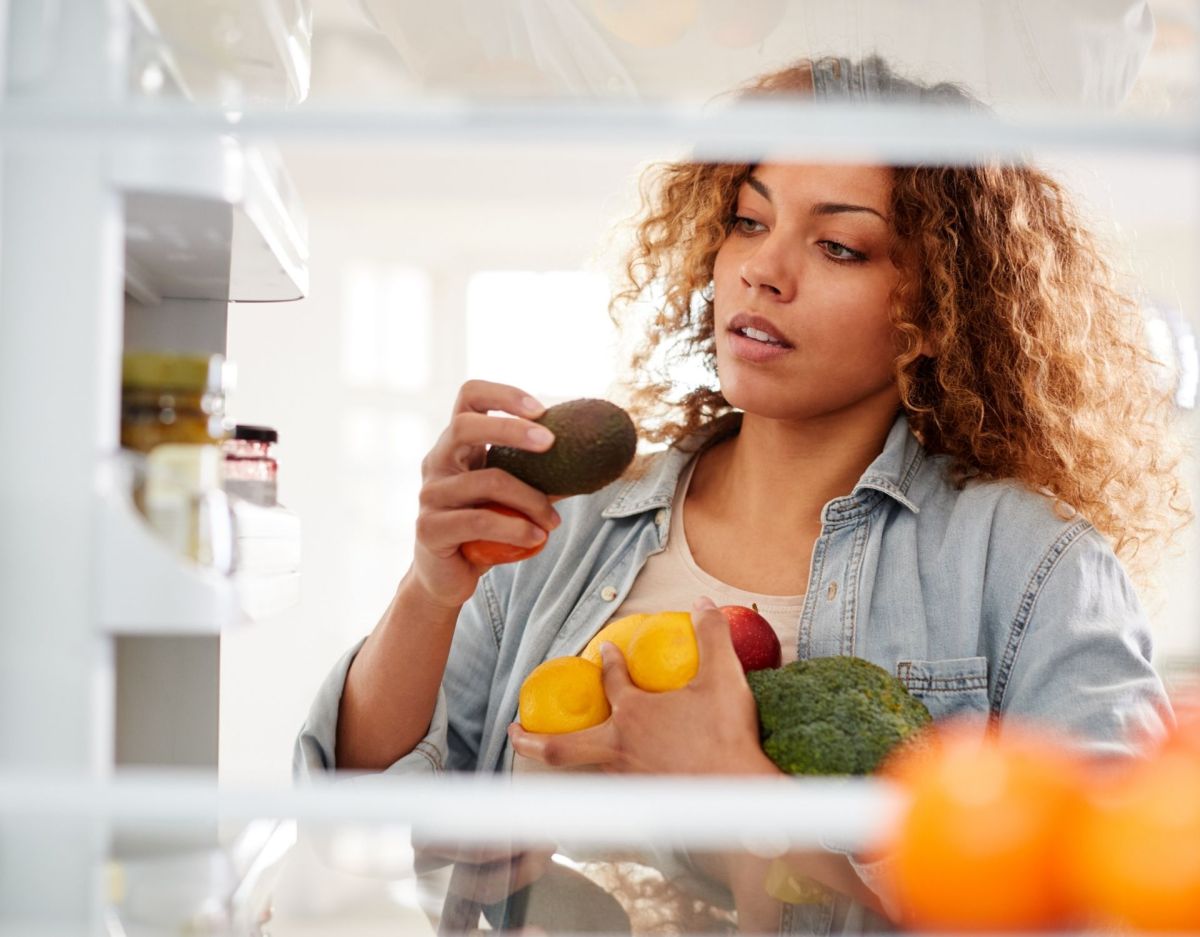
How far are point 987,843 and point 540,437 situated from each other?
0.61 metres

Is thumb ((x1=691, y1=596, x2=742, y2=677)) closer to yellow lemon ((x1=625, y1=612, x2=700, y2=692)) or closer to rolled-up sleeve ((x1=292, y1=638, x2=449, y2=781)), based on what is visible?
yellow lemon ((x1=625, y1=612, x2=700, y2=692))

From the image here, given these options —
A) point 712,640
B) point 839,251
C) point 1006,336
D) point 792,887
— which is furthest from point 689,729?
point 1006,336

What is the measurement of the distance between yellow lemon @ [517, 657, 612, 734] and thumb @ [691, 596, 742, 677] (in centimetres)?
12

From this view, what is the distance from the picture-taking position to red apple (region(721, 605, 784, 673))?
1.08m

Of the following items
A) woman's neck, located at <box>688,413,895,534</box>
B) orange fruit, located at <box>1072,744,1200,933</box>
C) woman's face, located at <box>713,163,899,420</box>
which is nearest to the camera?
orange fruit, located at <box>1072,744,1200,933</box>

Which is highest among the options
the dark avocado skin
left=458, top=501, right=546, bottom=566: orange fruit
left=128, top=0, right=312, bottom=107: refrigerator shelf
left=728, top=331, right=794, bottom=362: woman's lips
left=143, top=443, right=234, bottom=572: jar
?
left=128, top=0, right=312, bottom=107: refrigerator shelf

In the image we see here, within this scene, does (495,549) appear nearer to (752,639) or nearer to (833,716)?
(752,639)

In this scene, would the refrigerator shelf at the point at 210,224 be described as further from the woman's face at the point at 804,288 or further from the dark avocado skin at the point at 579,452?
the woman's face at the point at 804,288

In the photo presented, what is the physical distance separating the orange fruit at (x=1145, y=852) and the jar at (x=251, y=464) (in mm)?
582

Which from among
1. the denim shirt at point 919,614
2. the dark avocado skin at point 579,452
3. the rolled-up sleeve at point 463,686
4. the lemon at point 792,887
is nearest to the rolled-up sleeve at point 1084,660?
the denim shirt at point 919,614

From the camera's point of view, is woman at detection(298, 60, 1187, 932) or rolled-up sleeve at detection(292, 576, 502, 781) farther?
rolled-up sleeve at detection(292, 576, 502, 781)

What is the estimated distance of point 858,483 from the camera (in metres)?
1.26

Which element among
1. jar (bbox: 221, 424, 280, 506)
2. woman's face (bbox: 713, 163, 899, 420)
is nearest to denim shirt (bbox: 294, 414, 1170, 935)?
woman's face (bbox: 713, 163, 899, 420)

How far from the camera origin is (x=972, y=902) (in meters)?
0.48
